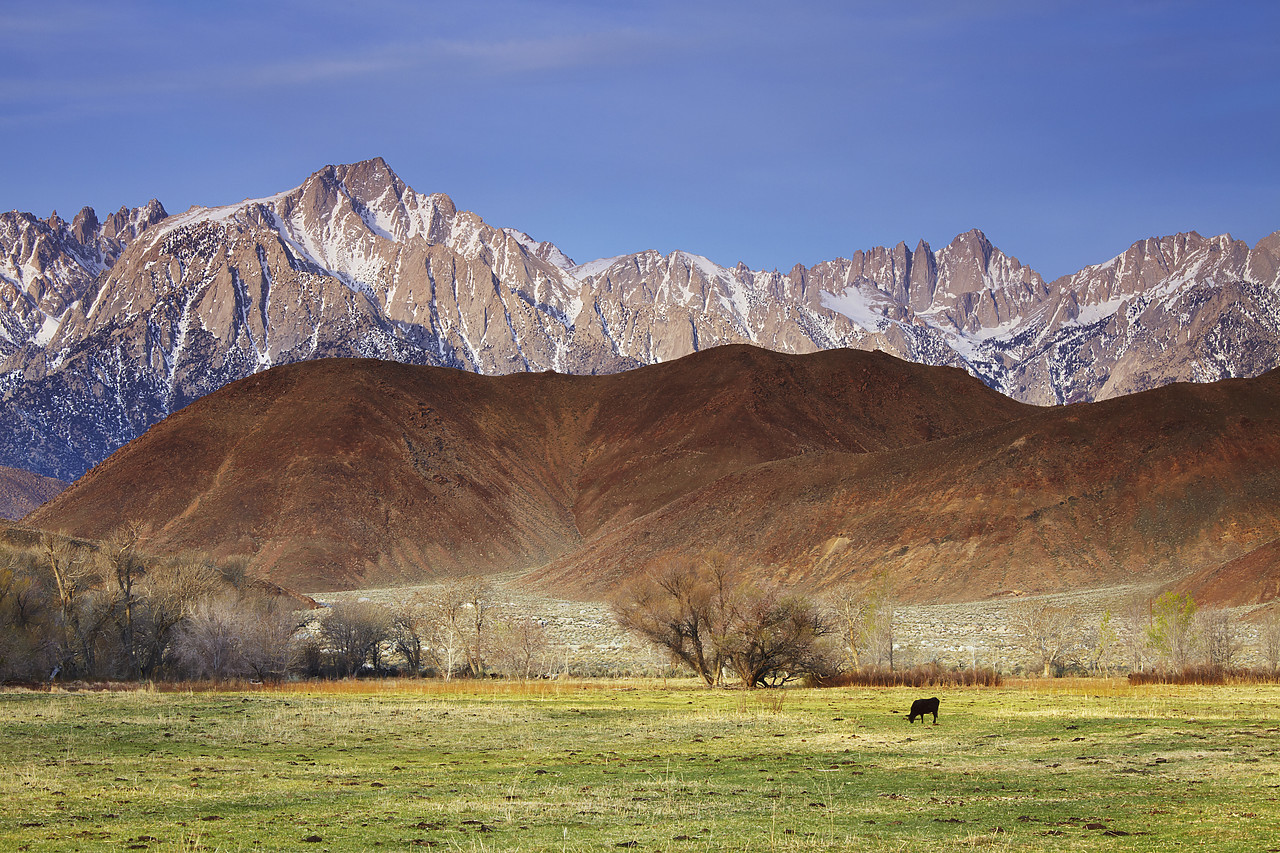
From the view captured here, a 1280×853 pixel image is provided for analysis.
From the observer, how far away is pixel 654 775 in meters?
27.1

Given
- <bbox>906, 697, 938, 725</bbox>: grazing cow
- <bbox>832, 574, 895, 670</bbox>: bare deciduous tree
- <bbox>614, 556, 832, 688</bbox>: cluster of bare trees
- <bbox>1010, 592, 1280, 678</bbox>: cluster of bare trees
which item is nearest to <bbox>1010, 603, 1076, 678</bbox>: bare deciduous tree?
<bbox>1010, 592, 1280, 678</bbox>: cluster of bare trees

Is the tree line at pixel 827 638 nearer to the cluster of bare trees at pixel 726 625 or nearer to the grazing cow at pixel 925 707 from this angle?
the cluster of bare trees at pixel 726 625

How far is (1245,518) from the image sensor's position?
118 meters

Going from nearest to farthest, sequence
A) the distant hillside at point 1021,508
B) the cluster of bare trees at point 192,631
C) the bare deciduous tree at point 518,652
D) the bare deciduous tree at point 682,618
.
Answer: the bare deciduous tree at point 682,618 < the cluster of bare trees at point 192,631 < the bare deciduous tree at point 518,652 < the distant hillside at point 1021,508

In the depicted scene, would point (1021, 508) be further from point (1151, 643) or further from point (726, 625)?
point (726, 625)

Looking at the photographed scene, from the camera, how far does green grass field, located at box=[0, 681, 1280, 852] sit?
1920cm

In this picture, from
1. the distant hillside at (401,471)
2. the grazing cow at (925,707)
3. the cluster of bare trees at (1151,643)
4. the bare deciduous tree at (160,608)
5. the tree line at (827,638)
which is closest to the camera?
the grazing cow at (925,707)

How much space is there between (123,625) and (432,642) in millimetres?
17316

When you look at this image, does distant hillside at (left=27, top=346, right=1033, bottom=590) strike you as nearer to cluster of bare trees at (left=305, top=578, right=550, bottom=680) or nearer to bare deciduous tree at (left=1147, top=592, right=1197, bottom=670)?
cluster of bare trees at (left=305, top=578, right=550, bottom=680)

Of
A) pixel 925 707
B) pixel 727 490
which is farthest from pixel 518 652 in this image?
pixel 727 490

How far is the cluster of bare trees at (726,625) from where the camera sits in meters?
56.1

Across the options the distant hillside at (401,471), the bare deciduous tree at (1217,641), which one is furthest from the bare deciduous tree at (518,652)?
the distant hillside at (401,471)

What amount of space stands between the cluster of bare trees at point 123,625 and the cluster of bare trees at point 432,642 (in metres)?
3.27

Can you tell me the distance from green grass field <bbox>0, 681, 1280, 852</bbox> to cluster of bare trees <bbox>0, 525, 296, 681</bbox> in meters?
19.4
